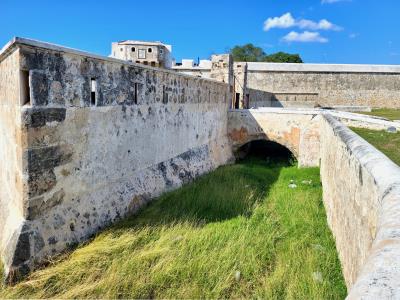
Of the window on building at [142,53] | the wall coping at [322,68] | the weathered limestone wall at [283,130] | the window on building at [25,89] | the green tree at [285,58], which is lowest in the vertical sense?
the weathered limestone wall at [283,130]

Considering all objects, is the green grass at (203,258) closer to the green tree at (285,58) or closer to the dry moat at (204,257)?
the dry moat at (204,257)

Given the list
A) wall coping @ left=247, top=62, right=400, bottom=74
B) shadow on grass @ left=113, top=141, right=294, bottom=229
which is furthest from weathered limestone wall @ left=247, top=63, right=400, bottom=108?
shadow on grass @ left=113, top=141, right=294, bottom=229

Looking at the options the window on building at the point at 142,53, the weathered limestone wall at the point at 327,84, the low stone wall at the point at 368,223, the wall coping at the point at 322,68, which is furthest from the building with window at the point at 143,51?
the low stone wall at the point at 368,223

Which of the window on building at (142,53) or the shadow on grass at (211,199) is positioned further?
the window on building at (142,53)

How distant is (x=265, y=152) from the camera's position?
1524 centimetres

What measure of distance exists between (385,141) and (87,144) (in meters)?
6.05

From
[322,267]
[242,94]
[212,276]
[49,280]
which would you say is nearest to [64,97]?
[49,280]

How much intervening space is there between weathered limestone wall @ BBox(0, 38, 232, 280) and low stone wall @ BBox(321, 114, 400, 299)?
139 inches

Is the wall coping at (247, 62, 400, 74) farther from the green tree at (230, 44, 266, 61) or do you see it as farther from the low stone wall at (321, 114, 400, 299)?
the green tree at (230, 44, 266, 61)

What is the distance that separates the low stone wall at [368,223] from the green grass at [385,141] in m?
1.60

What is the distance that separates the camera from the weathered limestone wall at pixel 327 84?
27156 millimetres

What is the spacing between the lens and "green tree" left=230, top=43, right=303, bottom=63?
53125mm

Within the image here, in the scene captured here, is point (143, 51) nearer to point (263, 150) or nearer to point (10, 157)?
point (263, 150)

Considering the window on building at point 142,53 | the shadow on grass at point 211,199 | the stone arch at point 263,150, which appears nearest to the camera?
the shadow on grass at point 211,199
